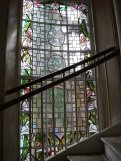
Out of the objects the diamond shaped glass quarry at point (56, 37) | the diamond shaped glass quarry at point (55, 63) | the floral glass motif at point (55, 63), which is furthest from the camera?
the diamond shaped glass quarry at point (56, 37)

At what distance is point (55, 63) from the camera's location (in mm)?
3504

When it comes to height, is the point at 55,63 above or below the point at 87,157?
above

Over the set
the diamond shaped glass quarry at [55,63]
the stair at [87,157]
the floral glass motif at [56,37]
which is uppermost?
the floral glass motif at [56,37]

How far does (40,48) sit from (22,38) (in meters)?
0.30

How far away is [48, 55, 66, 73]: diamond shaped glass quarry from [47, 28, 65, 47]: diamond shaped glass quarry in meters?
0.23

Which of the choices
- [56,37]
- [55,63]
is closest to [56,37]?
[56,37]

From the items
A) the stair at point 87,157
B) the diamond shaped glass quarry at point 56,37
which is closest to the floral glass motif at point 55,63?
the diamond shaped glass quarry at point 56,37

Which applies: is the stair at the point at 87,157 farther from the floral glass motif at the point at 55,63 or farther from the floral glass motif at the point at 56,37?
the floral glass motif at the point at 56,37

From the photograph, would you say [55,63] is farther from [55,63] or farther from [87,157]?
[87,157]

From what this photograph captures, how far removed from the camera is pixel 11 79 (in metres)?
2.97

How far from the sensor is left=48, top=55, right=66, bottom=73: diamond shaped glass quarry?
347cm

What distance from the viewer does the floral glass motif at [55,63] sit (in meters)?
3.13

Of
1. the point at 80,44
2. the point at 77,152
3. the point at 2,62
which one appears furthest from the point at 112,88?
the point at 2,62

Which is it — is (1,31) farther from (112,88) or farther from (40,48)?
(112,88)
